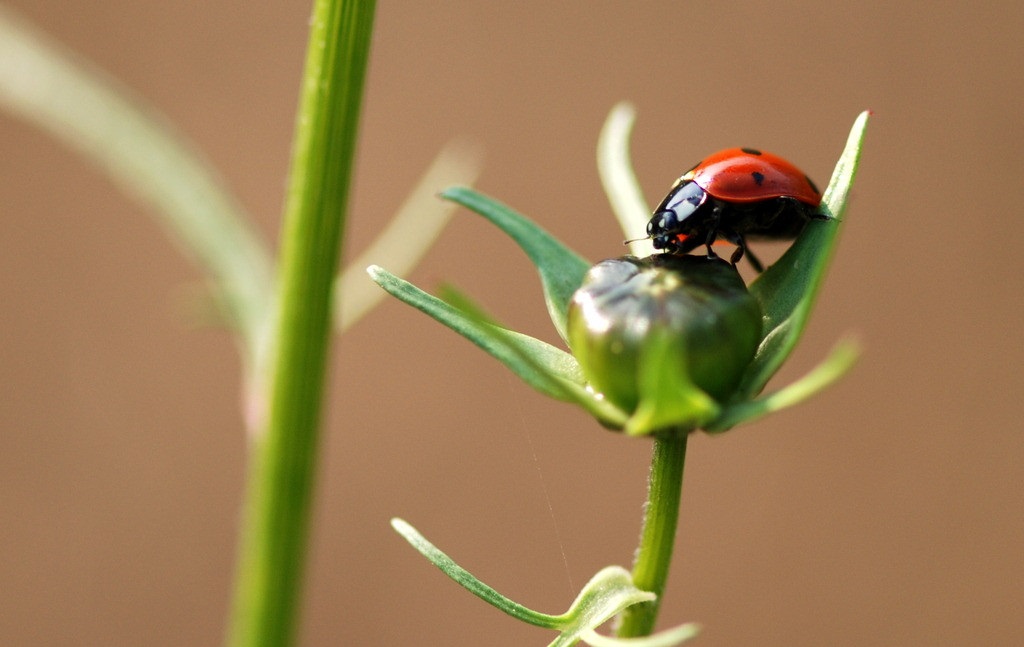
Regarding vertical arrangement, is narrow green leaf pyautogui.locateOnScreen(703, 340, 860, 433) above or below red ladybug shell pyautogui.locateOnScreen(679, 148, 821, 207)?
below

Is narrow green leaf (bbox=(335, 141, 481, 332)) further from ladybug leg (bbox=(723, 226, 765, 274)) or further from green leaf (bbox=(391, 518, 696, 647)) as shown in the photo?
green leaf (bbox=(391, 518, 696, 647))

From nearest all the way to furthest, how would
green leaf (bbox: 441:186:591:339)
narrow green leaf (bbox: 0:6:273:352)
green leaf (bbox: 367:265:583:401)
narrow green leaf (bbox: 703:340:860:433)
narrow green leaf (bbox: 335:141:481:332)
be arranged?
narrow green leaf (bbox: 703:340:860:433)
green leaf (bbox: 367:265:583:401)
green leaf (bbox: 441:186:591:339)
narrow green leaf (bbox: 0:6:273:352)
narrow green leaf (bbox: 335:141:481:332)

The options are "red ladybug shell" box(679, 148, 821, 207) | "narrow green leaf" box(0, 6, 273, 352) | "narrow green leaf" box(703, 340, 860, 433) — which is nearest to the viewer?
"narrow green leaf" box(703, 340, 860, 433)

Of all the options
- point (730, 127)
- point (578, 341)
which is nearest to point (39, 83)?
point (578, 341)

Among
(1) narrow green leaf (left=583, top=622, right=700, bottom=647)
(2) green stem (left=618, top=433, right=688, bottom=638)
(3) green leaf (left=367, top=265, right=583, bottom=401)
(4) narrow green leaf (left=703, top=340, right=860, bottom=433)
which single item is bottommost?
(1) narrow green leaf (left=583, top=622, right=700, bottom=647)

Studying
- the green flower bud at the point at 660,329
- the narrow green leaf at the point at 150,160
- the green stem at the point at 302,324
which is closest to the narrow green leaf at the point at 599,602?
the green flower bud at the point at 660,329

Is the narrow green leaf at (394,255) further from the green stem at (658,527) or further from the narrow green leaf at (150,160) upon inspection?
the green stem at (658,527)

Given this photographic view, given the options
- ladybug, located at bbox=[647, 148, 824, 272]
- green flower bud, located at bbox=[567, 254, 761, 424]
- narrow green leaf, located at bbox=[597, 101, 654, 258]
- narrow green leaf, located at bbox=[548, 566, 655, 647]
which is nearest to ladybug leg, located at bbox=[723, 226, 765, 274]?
ladybug, located at bbox=[647, 148, 824, 272]
